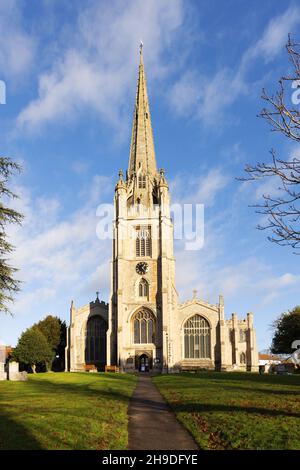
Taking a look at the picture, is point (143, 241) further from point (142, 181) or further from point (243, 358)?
point (243, 358)

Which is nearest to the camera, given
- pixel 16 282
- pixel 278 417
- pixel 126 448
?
pixel 126 448

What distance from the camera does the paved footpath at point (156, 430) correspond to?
11.2m

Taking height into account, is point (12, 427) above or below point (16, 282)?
below

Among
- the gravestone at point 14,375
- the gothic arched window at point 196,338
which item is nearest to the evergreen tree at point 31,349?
the gothic arched window at point 196,338

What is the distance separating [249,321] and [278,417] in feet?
182

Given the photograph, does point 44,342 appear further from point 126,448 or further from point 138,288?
point 126,448

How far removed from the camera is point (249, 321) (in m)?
68.3

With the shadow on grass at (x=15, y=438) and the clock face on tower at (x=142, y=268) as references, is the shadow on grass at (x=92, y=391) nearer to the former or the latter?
the shadow on grass at (x=15, y=438)

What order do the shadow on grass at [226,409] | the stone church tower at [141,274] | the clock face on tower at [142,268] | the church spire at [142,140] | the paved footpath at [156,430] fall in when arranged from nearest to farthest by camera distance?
the paved footpath at [156,430]
the shadow on grass at [226,409]
the stone church tower at [141,274]
the clock face on tower at [142,268]
the church spire at [142,140]

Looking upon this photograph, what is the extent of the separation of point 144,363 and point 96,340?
7750mm

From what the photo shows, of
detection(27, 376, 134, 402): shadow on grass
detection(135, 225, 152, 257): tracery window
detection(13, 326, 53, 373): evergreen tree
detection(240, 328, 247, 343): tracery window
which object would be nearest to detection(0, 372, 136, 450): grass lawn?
detection(27, 376, 134, 402): shadow on grass

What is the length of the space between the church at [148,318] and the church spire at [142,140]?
9.68ft
